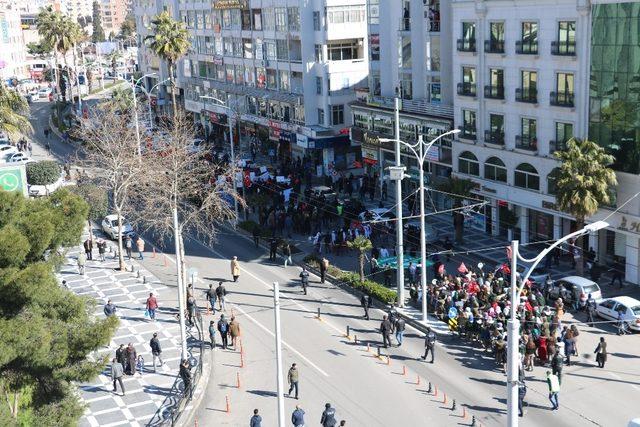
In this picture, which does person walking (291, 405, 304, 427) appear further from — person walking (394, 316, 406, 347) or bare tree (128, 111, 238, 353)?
bare tree (128, 111, 238, 353)

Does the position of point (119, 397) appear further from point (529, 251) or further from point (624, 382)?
point (529, 251)

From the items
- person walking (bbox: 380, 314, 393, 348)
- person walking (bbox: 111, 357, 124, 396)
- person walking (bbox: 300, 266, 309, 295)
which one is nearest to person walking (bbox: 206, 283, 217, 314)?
person walking (bbox: 300, 266, 309, 295)

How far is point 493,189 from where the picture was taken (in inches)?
2029

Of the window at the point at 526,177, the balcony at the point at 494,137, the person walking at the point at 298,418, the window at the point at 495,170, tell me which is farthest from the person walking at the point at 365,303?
the balcony at the point at 494,137

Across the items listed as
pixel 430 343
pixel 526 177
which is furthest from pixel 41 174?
pixel 430 343

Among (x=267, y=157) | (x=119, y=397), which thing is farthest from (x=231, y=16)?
(x=119, y=397)

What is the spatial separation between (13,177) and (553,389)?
20535 mm

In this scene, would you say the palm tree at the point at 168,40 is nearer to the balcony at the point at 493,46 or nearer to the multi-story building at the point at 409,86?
the multi-story building at the point at 409,86

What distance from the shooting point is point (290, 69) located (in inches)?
2965

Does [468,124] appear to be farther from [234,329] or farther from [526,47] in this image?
[234,329]

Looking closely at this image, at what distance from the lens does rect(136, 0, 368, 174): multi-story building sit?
71125 mm

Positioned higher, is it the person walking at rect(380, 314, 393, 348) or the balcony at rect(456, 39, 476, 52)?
the balcony at rect(456, 39, 476, 52)

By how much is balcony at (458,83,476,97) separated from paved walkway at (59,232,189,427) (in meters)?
22.1

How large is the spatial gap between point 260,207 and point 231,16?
36314 millimetres
